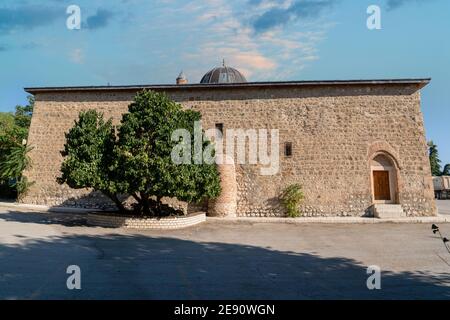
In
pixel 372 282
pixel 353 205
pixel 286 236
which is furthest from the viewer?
pixel 353 205

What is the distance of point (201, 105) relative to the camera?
15570mm

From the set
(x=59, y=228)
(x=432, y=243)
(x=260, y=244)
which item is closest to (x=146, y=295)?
(x=260, y=244)

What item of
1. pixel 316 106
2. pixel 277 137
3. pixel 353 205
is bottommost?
pixel 353 205

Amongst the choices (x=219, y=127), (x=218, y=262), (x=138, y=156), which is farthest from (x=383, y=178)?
(x=138, y=156)

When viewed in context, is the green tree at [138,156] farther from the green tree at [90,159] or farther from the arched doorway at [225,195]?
the arched doorway at [225,195]

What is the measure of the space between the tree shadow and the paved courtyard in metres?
0.02

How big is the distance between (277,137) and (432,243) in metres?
8.00

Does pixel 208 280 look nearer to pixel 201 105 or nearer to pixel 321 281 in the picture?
pixel 321 281

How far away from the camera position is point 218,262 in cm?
650

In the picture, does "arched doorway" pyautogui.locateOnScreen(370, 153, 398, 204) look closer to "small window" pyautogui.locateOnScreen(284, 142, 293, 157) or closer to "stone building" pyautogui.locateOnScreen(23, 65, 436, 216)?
"stone building" pyautogui.locateOnScreen(23, 65, 436, 216)

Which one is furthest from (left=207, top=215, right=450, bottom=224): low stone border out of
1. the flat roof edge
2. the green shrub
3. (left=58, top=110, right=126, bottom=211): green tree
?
the flat roof edge

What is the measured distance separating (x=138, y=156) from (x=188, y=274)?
5716mm

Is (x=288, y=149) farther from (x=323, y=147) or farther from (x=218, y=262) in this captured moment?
(x=218, y=262)

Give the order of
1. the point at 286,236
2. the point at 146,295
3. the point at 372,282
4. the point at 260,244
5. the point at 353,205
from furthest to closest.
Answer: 1. the point at 353,205
2. the point at 286,236
3. the point at 260,244
4. the point at 372,282
5. the point at 146,295
